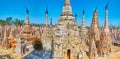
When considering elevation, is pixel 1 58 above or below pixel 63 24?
below

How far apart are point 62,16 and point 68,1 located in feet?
3.94

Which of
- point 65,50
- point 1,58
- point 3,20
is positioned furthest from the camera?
point 3,20

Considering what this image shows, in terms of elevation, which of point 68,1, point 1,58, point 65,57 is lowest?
point 1,58

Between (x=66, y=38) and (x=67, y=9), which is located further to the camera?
(x=67, y=9)

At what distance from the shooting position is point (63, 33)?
12477 mm

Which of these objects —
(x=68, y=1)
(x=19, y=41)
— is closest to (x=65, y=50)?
(x=68, y=1)

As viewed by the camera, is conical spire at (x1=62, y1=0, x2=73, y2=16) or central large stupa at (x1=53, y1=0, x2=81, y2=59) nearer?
central large stupa at (x1=53, y1=0, x2=81, y2=59)

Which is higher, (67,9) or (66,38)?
(67,9)

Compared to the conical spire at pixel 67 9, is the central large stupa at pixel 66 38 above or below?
below

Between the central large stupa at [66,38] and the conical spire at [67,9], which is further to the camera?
the conical spire at [67,9]

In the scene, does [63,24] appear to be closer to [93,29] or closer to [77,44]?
[77,44]

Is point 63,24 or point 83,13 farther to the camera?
point 83,13

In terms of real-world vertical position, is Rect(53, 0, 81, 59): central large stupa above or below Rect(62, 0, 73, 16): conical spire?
below

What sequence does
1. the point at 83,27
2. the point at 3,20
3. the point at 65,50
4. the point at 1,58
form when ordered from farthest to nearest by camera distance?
the point at 3,20 → the point at 83,27 → the point at 1,58 → the point at 65,50
